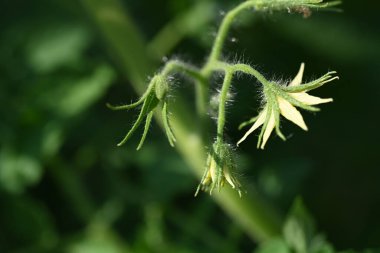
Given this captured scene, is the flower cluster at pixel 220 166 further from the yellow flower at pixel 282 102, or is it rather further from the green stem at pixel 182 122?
the green stem at pixel 182 122

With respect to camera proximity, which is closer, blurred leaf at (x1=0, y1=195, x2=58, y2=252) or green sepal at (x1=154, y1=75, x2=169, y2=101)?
green sepal at (x1=154, y1=75, x2=169, y2=101)

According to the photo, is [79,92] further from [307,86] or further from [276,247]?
[307,86]

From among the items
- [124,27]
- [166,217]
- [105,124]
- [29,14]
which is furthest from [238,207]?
[29,14]

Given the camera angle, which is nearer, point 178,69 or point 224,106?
point 224,106

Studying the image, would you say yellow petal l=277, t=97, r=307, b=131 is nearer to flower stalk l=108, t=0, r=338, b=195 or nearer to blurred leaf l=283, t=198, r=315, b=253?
flower stalk l=108, t=0, r=338, b=195

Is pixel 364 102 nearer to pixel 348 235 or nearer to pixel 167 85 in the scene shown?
pixel 348 235

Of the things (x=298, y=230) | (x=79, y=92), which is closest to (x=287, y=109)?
(x=298, y=230)

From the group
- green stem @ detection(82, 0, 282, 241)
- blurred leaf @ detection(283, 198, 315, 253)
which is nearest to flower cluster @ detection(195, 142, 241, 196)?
blurred leaf @ detection(283, 198, 315, 253)

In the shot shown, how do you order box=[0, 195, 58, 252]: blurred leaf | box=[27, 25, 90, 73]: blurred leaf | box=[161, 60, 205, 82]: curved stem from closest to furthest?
box=[161, 60, 205, 82]: curved stem → box=[0, 195, 58, 252]: blurred leaf → box=[27, 25, 90, 73]: blurred leaf
